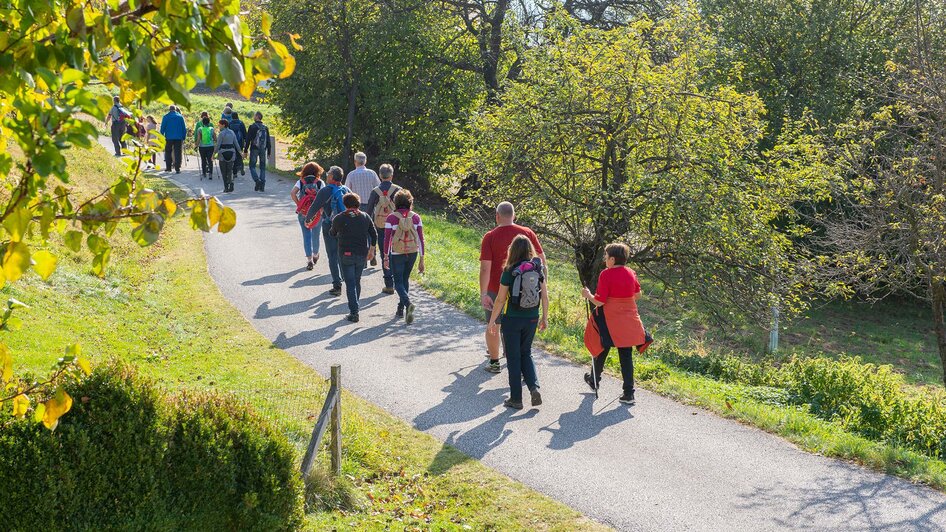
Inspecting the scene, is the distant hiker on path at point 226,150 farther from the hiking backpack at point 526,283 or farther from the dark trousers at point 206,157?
the hiking backpack at point 526,283

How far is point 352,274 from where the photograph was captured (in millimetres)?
12391

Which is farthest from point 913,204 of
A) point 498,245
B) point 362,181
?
point 362,181

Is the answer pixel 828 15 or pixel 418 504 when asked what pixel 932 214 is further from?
pixel 828 15

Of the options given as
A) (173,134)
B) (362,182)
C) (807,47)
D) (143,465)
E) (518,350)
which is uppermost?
(807,47)

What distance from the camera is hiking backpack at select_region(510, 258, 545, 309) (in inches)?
357

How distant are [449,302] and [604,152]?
3.78 metres

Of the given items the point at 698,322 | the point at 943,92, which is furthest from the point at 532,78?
the point at 698,322

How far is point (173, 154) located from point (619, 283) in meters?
20.6

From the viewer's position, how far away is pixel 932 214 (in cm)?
1272

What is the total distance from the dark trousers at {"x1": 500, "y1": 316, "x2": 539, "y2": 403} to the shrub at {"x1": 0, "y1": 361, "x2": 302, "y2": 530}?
3.28 metres

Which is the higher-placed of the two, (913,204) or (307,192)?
(307,192)

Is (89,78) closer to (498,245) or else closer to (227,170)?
(498,245)

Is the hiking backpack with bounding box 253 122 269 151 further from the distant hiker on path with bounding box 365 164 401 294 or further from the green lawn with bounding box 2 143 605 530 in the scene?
the distant hiker on path with bounding box 365 164 401 294

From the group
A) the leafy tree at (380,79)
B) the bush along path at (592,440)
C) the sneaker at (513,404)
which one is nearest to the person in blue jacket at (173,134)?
the leafy tree at (380,79)
